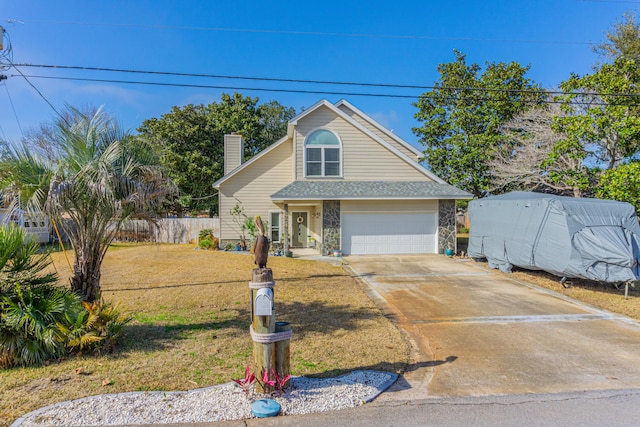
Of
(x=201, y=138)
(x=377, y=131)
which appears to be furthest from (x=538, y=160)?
(x=201, y=138)

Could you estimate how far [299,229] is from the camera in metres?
20.1

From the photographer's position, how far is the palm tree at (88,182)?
533 cm

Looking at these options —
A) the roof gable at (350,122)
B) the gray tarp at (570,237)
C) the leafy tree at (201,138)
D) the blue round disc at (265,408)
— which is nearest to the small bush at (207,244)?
the roof gable at (350,122)

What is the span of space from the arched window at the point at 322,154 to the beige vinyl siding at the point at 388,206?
2001mm

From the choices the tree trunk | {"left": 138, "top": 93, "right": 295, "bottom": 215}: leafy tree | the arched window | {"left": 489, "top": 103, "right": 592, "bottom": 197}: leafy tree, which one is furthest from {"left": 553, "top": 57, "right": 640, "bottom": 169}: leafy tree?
{"left": 138, "top": 93, "right": 295, "bottom": 215}: leafy tree

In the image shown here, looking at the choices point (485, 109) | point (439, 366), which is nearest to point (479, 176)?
point (485, 109)

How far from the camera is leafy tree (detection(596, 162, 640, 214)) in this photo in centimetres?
1163

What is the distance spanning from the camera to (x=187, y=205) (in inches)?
1129

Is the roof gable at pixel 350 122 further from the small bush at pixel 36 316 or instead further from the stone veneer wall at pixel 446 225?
the small bush at pixel 36 316

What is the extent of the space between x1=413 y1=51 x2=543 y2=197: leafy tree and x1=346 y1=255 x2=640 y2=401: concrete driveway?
1200 cm

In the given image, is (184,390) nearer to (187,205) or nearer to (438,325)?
(438,325)

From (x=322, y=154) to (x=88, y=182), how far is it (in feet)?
43.3

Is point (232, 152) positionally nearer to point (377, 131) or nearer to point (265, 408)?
point (377, 131)

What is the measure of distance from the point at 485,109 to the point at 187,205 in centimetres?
2208
